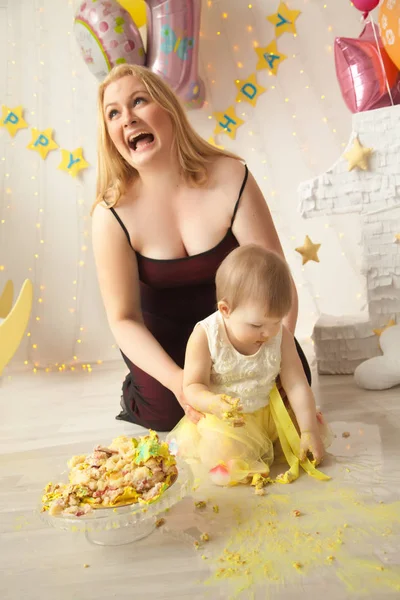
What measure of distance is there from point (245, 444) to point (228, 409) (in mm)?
145

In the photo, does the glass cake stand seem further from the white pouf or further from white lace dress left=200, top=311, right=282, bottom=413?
the white pouf

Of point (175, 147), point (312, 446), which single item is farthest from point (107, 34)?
point (312, 446)

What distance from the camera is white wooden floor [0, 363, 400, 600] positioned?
3.37ft

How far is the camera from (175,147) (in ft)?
5.70

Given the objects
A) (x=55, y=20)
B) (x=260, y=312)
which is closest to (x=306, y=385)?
(x=260, y=312)

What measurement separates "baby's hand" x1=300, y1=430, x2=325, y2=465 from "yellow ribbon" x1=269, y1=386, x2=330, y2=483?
0.05ft

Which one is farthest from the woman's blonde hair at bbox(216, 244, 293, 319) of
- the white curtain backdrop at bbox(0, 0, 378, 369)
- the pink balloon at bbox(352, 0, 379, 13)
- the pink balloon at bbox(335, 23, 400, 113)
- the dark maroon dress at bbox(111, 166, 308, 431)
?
the white curtain backdrop at bbox(0, 0, 378, 369)

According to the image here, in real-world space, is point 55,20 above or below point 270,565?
above

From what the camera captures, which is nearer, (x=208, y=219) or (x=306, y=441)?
(x=306, y=441)

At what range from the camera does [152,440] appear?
1.24 m

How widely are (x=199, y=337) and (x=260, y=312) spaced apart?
0.63 feet

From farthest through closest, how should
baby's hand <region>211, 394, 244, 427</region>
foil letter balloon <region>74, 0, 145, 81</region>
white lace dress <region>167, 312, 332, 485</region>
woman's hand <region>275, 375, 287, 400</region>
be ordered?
foil letter balloon <region>74, 0, 145, 81</region>, woman's hand <region>275, 375, 287, 400</region>, white lace dress <region>167, 312, 332, 485</region>, baby's hand <region>211, 394, 244, 427</region>

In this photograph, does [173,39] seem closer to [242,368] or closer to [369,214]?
[369,214]

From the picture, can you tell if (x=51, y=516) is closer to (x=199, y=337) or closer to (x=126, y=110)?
(x=199, y=337)
